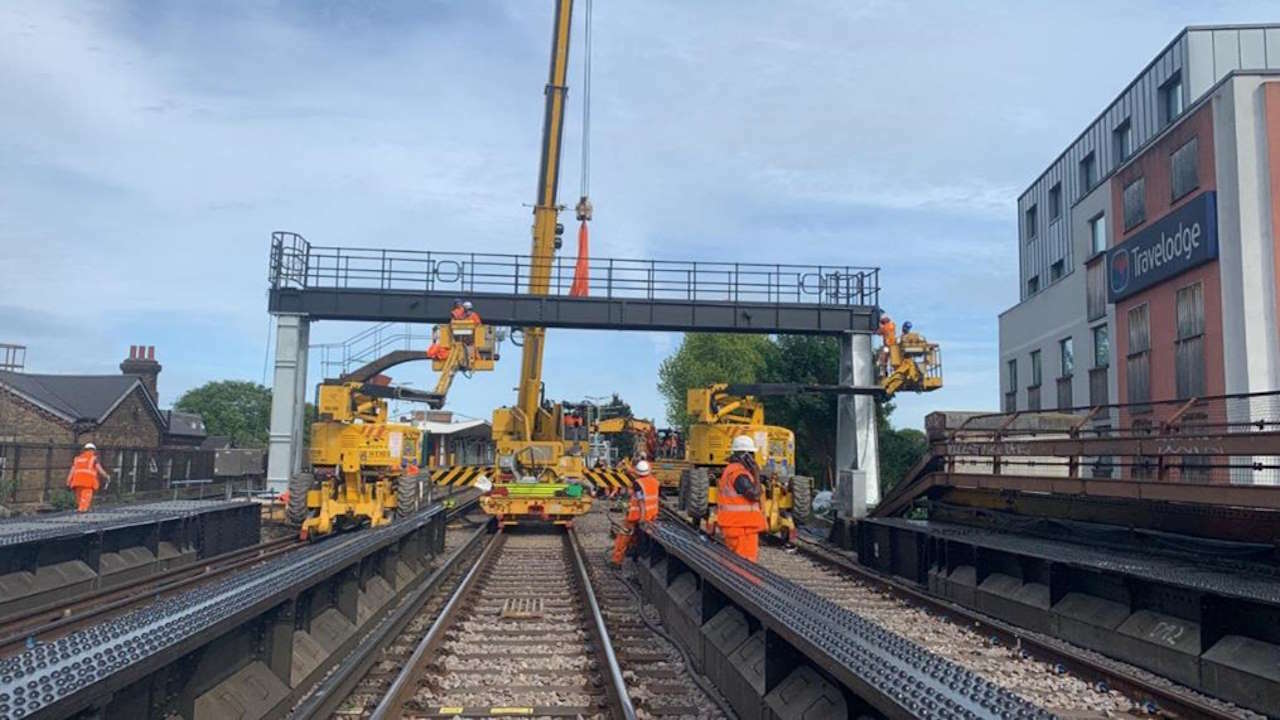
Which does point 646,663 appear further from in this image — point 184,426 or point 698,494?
point 184,426

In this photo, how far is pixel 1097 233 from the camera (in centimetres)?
2439

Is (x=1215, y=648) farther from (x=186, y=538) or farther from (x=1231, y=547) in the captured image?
(x=186, y=538)

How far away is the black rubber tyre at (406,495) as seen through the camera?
1784cm

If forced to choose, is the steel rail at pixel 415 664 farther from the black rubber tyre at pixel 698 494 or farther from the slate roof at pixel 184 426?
the slate roof at pixel 184 426

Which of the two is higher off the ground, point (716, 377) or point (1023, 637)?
point (716, 377)

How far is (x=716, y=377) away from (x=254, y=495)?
32.7m

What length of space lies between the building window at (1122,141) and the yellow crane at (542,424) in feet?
55.9

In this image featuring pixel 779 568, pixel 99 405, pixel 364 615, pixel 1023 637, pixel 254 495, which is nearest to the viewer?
pixel 1023 637

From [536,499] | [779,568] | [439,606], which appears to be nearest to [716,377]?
[536,499]

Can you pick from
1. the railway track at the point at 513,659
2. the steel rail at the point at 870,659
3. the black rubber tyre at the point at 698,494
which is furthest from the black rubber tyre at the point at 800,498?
the steel rail at the point at 870,659

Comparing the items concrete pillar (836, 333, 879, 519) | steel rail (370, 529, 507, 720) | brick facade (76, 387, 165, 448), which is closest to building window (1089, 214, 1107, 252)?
concrete pillar (836, 333, 879, 519)

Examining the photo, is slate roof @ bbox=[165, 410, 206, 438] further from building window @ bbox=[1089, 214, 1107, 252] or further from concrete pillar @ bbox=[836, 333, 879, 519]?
building window @ bbox=[1089, 214, 1107, 252]

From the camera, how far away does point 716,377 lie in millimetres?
53844

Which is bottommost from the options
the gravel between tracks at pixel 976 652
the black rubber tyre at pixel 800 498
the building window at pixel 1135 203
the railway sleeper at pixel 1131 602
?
the gravel between tracks at pixel 976 652
